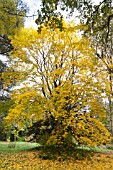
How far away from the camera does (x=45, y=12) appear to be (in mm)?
3736

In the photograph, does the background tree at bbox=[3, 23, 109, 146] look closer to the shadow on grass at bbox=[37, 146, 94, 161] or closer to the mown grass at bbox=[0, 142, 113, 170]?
the shadow on grass at bbox=[37, 146, 94, 161]

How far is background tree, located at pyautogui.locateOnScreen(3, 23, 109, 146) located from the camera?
9.45 metres

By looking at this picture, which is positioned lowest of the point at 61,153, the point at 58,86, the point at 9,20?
the point at 61,153

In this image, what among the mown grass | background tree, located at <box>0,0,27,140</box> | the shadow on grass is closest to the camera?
background tree, located at <box>0,0,27,140</box>

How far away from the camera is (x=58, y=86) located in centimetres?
983

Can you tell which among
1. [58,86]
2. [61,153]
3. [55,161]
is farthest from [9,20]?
[61,153]

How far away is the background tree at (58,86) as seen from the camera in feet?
31.0

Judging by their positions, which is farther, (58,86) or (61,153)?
(58,86)

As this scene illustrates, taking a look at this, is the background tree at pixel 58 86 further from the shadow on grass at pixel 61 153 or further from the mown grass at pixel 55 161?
the mown grass at pixel 55 161

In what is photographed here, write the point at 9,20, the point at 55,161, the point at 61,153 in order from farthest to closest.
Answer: the point at 61,153
the point at 55,161
the point at 9,20

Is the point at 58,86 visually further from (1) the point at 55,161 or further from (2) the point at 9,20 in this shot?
(2) the point at 9,20

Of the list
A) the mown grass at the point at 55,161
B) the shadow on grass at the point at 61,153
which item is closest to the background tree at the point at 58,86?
the shadow on grass at the point at 61,153

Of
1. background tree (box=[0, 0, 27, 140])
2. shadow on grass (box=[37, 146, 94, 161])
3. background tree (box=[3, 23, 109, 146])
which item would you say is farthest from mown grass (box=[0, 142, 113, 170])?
background tree (box=[0, 0, 27, 140])

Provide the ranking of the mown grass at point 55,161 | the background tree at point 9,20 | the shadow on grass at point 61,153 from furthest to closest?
the shadow on grass at point 61,153, the mown grass at point 55,161, the background tree at point 9,20
